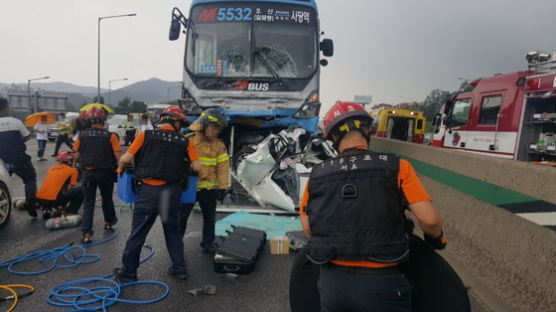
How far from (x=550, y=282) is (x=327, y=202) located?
189cm

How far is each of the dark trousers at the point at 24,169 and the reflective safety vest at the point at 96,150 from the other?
170 centimetres

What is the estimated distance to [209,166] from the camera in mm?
4648

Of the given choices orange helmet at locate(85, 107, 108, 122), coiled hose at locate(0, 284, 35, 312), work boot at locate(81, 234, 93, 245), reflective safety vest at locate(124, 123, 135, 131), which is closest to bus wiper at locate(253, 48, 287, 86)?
orange helmet at locate(85, 107, 108, 122)

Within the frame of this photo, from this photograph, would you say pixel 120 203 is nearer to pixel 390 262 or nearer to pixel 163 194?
pixel 163 194

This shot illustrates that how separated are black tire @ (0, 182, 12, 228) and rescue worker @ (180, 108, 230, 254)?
3072 mm

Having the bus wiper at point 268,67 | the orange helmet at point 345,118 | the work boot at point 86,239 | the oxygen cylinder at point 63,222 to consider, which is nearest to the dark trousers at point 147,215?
the work boot at point 86,239

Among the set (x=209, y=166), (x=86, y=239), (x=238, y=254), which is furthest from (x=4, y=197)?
(x=238, y=254)

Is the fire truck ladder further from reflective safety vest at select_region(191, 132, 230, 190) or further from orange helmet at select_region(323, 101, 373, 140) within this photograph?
orange helmet at select_region(323, 101, 373, 140)

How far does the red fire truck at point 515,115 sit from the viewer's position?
25.0 ft

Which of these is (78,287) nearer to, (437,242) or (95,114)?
(95,114)

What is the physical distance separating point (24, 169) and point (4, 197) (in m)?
0.69

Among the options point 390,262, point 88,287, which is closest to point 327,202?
point 390,262

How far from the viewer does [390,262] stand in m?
1.84

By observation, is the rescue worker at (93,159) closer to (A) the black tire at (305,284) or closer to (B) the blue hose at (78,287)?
(B) the blue hose at (78,287)
